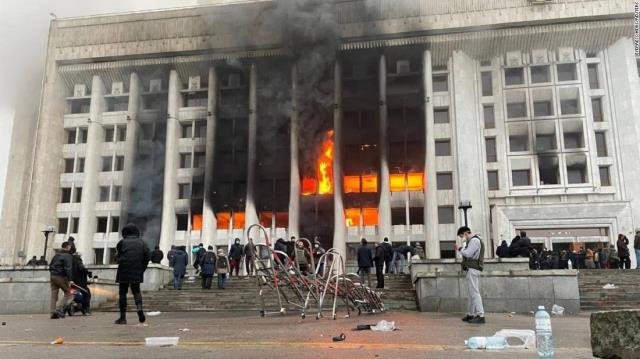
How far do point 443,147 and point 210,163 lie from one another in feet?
49.7

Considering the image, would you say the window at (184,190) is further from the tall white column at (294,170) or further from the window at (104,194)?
the tall white column at (294,170)

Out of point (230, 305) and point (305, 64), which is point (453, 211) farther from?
point (230, 305)

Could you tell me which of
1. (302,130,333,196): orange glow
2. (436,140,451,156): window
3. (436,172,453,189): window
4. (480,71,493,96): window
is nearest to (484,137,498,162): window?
(436,140,451,156): window

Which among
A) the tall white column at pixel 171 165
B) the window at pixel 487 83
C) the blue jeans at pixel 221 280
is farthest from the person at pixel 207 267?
the window at pixel 487 83

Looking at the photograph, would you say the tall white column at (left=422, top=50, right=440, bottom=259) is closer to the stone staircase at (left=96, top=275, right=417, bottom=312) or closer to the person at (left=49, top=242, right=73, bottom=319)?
the stone staircase at (left=96, top=275, right=417, bottom=312)

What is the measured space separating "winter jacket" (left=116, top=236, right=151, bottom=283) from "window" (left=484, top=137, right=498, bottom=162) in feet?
91.8

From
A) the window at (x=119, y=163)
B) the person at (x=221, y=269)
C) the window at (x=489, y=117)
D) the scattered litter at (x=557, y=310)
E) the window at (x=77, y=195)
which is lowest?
the scattered litter at (x=557, y=310)

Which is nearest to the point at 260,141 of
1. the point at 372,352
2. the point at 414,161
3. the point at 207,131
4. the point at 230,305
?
the point at 207,131

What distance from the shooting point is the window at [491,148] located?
32469mm

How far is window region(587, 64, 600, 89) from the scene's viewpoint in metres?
32.5

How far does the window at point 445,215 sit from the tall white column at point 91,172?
908 inches

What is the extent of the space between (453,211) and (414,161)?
3.88 meters

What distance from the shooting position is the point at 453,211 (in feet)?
104

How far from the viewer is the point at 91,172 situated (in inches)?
1432
